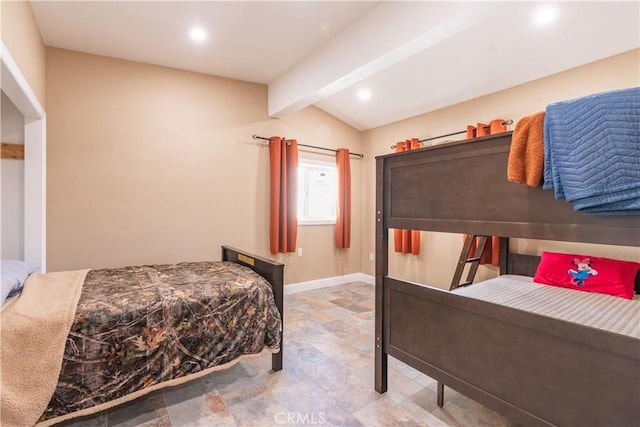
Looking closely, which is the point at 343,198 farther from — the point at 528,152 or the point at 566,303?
the point at 528,152

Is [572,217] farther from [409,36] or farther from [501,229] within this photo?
[409,36]

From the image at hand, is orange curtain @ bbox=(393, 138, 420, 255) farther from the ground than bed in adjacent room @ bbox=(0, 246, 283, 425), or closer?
farther from the ground

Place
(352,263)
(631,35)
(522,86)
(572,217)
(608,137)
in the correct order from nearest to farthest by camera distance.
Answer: (608,137)
(572,217)
(631,35)
(522,86)
(352,263)

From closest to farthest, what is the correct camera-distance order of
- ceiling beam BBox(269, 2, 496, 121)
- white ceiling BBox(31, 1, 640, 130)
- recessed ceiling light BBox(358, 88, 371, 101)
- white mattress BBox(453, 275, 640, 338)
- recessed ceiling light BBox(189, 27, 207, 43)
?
white mattress BBox(453, 275, 640, 338)
ceiling beam BBox(269, 2, 496, 121)
white ceiling BBox(31, 1, 640, 130)
recessed ceiling light BBox(189, 27, 207, 43)
recessed ceiling light BBox(358, 88, 371, 101)

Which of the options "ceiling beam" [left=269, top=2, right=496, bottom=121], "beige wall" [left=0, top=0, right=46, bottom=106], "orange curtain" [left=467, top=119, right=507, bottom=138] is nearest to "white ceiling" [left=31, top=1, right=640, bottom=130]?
"ceiling beam" [left=269, top=2, right=496, bottom=121]

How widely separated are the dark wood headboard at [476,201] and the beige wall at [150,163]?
2366mm

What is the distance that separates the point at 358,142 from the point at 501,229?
3.82 meters

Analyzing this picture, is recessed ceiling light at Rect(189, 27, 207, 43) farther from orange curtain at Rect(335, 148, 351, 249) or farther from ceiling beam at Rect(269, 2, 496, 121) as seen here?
orange curtain at Rect(335, 148, 351, 249)

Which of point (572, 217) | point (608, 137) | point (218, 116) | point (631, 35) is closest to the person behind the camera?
point (608, 137)

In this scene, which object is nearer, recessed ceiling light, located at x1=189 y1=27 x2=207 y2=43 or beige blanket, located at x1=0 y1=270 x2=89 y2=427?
beige blanket, located at x1=0 y1=270 x2=89 y2=427

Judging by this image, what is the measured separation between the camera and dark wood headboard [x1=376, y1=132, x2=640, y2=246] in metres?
1.19

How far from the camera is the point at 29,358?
1.48 meters

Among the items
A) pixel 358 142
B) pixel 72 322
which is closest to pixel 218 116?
pixel 358 142

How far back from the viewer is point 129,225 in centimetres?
331
